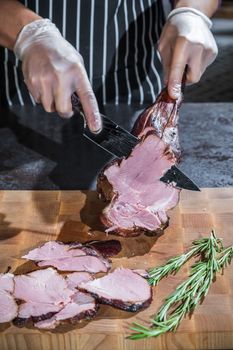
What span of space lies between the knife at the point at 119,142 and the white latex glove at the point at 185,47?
215 millimetres

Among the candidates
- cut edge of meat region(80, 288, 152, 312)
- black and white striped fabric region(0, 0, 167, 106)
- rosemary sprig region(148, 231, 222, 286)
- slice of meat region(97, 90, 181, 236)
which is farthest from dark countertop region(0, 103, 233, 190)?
cut edge of meat region(80, 288, 152, 312)

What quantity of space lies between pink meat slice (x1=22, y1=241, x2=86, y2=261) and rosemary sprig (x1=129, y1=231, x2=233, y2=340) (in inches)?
12.3

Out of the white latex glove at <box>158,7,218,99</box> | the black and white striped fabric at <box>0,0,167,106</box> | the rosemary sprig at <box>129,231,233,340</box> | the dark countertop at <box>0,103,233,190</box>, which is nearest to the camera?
the rosemary sprig at <box>129,231,233,340</box>

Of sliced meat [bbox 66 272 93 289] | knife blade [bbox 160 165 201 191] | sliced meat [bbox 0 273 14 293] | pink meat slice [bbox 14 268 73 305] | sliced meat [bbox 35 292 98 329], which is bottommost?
sliced meat [bbox 0 273 14 293]

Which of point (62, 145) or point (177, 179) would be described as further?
point (62, 145)

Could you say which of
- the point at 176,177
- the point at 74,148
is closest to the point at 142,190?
the point at 176,177

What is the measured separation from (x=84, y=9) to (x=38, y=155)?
66cm

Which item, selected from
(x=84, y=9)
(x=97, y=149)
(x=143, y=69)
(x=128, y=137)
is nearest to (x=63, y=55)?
(x=128, y=137)

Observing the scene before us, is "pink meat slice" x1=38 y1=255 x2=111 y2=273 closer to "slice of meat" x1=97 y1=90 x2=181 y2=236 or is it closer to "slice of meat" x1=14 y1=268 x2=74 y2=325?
"slice of meat" x1=14 y1=268 x2=74 y2=325

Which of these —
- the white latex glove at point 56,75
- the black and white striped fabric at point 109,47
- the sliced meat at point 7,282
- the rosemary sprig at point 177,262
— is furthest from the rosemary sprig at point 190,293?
the black and white striped fabric at point 109,47

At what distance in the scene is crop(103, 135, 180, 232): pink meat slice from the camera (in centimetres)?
202

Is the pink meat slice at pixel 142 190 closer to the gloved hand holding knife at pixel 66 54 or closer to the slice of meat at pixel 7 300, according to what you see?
the gloved hand holding knife at pixel 66 54

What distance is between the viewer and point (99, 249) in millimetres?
1948

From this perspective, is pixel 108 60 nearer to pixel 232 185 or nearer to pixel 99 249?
pixel 232 185
